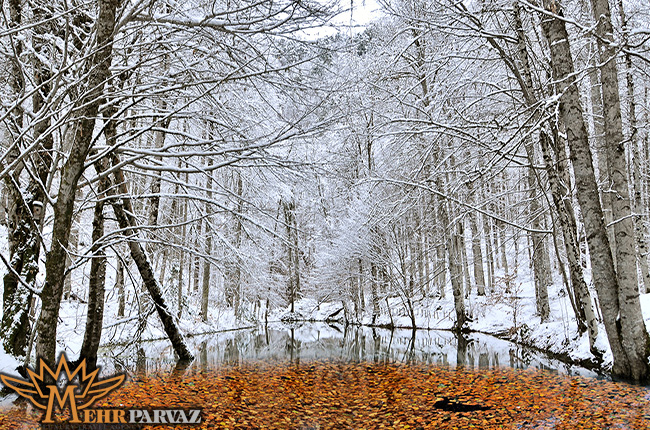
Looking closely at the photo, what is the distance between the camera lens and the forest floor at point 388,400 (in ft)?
13.6

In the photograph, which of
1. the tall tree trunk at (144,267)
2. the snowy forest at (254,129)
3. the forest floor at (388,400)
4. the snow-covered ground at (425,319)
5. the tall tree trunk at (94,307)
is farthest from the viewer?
the snow-covered ground at (425,319)

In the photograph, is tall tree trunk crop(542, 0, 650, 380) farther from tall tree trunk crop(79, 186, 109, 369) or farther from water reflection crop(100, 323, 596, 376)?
tall tree trunk crop(79, 186, 109, 369)

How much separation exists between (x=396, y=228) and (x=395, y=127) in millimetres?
6375

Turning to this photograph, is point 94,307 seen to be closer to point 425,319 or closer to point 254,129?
point 254,129

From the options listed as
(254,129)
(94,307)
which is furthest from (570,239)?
(94,307)

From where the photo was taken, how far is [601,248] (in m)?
5.56

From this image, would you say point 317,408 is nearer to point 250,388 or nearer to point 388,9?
point 250,388

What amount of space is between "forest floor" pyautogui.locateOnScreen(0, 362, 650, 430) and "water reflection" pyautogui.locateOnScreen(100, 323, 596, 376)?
4.00ft

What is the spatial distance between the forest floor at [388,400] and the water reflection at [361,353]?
122 centimetres

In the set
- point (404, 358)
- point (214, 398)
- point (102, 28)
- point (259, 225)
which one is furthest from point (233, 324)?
point (102, 28)

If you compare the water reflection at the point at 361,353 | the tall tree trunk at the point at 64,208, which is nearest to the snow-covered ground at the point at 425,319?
the water reflection at the point at 361,353

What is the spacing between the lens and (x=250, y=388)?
6.11 m

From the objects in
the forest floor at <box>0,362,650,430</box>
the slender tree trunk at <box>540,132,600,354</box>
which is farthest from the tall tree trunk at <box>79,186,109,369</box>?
the slender tree trunk at <box>540,132,600,354</box>

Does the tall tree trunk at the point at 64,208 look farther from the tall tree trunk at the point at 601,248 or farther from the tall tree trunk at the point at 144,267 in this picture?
the tall tree trunk at the point at 601,248
